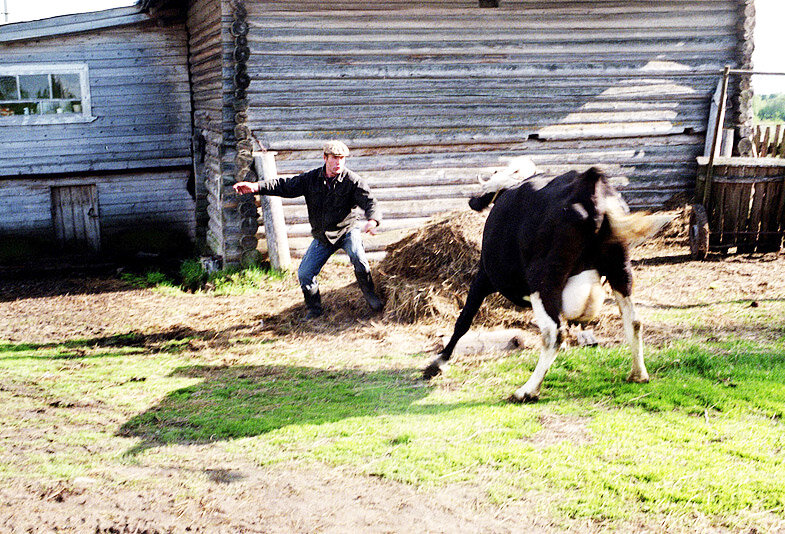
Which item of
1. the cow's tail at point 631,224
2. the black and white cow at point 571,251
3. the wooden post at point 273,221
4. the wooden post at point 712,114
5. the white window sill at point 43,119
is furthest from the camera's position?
the white window sill at point 43,119

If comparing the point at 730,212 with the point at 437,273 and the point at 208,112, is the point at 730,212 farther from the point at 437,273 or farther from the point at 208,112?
the point at 208,112

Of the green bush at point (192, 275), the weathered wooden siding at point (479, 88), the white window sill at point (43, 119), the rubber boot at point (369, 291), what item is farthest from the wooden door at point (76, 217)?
the rubber boot at point (369, 291)

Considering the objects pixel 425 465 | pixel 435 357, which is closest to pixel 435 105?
pixel 435 357

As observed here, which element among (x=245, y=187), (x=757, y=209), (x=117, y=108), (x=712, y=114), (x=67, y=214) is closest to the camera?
(x=245, y=187)

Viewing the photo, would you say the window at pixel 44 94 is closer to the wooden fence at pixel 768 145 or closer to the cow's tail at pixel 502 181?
the cow's tail at pixel 502 181

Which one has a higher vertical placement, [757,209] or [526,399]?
[757,209]

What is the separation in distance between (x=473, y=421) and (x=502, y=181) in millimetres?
2103

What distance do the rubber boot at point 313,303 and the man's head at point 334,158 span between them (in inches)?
50.8

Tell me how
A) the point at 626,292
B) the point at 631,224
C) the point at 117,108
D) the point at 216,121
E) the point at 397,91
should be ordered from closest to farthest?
the point at 631,224 → the point at 626,292 → the point at 397,91 → the point at 216,121 → the point at 117,108

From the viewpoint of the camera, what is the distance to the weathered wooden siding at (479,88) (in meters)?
10.7

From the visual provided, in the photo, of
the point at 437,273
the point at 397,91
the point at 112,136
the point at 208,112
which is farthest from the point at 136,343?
the point at 112,136

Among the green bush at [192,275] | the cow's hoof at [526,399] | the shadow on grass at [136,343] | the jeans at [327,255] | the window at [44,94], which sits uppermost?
the window at [44,94]

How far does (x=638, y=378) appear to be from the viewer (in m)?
5.54

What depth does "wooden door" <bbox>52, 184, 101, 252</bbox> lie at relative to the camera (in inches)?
551
